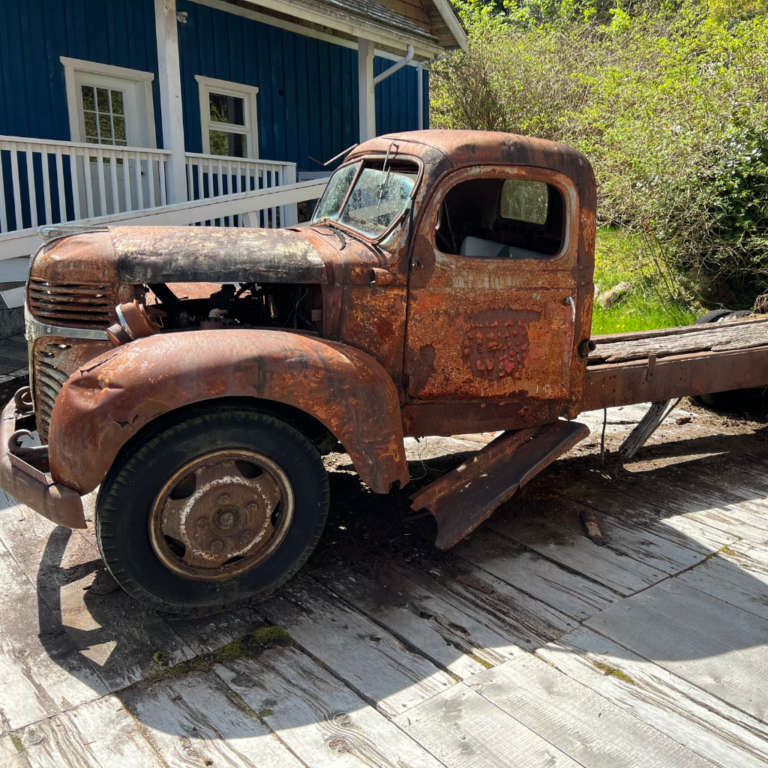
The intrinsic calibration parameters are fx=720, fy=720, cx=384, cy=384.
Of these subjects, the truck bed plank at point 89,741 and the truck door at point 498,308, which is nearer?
the truck bed plank at point 89,741

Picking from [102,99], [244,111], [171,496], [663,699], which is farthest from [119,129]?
[663,699]

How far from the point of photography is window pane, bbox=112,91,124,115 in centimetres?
962

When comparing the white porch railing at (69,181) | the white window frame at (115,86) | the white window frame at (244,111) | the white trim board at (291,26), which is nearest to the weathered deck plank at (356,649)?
the white porch railing at (69,181)

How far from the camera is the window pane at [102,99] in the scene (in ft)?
30.9

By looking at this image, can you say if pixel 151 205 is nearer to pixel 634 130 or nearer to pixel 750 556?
pixel 634 130

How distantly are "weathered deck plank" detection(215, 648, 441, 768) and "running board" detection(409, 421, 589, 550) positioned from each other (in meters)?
0.98

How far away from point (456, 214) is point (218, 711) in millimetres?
2970

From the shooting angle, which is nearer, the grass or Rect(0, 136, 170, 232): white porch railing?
Rect(0, 136, 170, 232): white porch railing

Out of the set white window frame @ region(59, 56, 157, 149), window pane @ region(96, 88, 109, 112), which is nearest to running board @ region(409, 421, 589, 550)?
white window frame @ region(59, 56, 157, 149)

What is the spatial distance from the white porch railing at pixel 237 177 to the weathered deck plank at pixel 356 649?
6426 millimetres

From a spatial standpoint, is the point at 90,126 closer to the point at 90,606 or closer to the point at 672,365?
the point at 90,606

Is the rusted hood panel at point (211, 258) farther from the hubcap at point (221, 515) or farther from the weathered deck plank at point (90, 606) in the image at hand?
the weathered deck plank at point (90, 606)

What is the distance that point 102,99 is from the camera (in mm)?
9469

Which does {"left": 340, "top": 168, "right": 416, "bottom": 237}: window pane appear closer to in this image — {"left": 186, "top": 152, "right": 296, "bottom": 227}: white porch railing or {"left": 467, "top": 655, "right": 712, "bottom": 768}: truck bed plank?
{"left": 467, "top": 655, "right": 712, "bottom": 768}: truck bed plank
